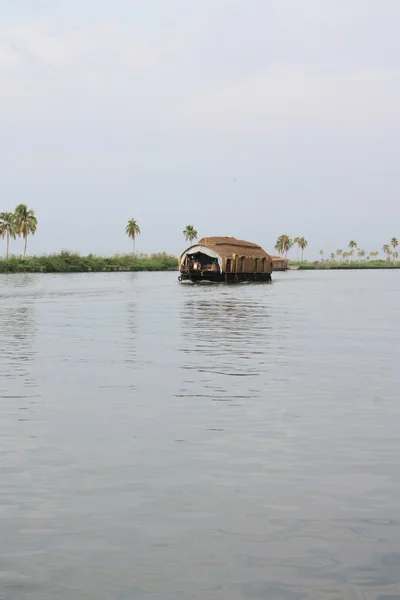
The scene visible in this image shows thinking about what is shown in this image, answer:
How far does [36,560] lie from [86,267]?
138241 mm

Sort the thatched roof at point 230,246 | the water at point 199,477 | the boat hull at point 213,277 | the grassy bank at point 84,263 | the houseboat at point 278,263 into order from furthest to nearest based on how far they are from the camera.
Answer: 1. the houseboat at point 278,263
2. the grassy bank at point 84,263
3. the boat hull at point 213,277
4. the thatched roof at point 230,246
5. the water at point 199,477

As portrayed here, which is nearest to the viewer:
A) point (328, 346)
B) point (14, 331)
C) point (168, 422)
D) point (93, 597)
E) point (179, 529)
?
point (93, 597)

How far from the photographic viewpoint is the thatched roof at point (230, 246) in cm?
8644

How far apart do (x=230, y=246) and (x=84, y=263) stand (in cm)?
5798

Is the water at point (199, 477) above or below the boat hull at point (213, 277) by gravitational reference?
below

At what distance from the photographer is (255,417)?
39.1 ft

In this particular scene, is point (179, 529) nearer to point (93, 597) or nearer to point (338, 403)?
point (93, 597)

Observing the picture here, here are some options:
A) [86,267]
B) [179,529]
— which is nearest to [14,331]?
[179,529]

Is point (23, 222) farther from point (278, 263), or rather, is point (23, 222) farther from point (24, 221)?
point (278, 263)

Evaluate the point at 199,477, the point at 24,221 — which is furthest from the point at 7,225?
the point at 199,477

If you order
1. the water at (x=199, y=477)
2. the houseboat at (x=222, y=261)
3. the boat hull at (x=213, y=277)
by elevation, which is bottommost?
the water at (x=199, y=477)

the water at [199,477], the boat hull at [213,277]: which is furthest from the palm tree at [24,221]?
the water at [199,477]

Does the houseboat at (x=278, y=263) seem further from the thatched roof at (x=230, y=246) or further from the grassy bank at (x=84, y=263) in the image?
the thatched roof at (x=230, y=246)

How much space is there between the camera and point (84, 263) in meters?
142
